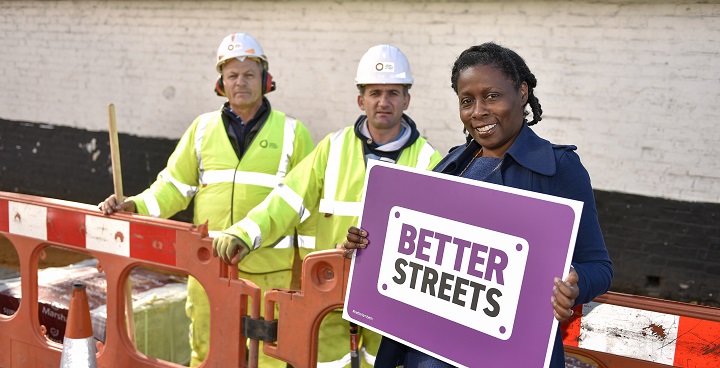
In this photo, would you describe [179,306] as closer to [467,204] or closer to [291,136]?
[291,136]

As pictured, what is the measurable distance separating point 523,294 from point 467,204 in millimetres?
343

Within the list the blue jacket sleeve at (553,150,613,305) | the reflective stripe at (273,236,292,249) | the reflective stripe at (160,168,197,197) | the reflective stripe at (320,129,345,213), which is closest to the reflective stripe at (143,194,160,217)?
the reflective stripe at (160,168,197,197)

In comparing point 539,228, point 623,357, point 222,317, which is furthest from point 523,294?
point 222,317

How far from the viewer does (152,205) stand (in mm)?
4133

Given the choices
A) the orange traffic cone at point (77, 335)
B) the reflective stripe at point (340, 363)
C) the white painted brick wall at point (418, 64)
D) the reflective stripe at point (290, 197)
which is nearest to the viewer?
the orange traffic cone at point (77, 335)

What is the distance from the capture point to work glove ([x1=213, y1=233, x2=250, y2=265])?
10.2 ft

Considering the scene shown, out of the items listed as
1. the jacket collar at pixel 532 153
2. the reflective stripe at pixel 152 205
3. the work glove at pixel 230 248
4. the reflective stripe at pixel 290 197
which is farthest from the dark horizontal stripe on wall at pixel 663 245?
the jacket collar at pixel 532 153

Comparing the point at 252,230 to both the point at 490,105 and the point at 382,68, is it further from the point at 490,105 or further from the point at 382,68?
the point at 490,105

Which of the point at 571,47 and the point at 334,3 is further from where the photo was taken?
the point at 334,3

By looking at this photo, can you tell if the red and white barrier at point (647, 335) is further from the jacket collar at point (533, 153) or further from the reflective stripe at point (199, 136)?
the reflective stripe at point (199, 136)

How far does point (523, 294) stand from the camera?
6.55 ft

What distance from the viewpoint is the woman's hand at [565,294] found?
1818 mm

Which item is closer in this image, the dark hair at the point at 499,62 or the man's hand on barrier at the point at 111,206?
the dark hair at the point at 499,62

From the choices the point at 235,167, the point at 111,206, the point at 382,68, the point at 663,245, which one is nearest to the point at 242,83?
the point at 235,167
